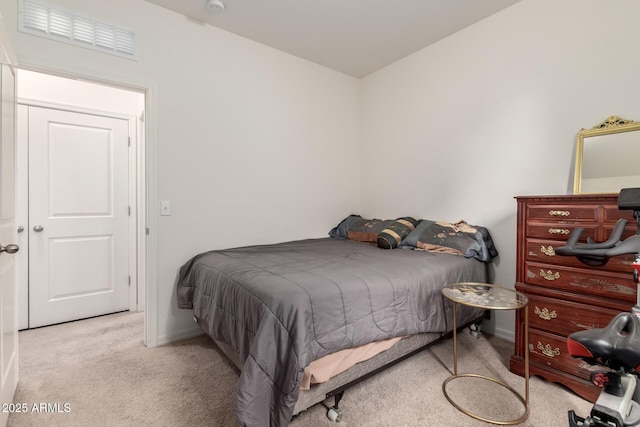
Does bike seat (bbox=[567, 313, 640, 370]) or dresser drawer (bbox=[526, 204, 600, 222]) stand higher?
dresser drawer (bbox=[526, 204, 600, 222])

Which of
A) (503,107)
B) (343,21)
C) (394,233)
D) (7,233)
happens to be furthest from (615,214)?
(7,233)

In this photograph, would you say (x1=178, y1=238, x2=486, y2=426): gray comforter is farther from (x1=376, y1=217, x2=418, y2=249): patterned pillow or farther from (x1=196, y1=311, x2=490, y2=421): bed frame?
(x1=376, y1=217, x2=418, y2=249): patterned pillow

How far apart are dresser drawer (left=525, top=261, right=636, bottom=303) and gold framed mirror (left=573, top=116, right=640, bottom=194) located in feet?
2.17

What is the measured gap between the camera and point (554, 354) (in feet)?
5.89

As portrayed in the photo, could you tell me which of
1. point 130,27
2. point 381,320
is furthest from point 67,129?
point 381,320

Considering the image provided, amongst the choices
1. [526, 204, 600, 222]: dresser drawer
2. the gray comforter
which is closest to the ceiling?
[526, 204, 600, 222]: dresser drawer

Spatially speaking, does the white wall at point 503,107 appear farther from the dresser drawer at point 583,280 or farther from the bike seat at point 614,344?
the bike seat at point 614,344

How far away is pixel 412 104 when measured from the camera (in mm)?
3229

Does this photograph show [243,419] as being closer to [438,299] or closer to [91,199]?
[438,299]

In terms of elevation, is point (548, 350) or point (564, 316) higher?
point (564, 316)

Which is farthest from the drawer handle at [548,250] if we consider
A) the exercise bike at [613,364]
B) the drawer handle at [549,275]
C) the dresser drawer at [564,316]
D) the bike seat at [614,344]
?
the bike seat at [614,344]

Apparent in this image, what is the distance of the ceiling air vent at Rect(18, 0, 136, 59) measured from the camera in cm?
196

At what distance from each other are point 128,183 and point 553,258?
12.3 feet

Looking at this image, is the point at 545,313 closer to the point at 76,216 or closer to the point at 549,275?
the point at 549,275
